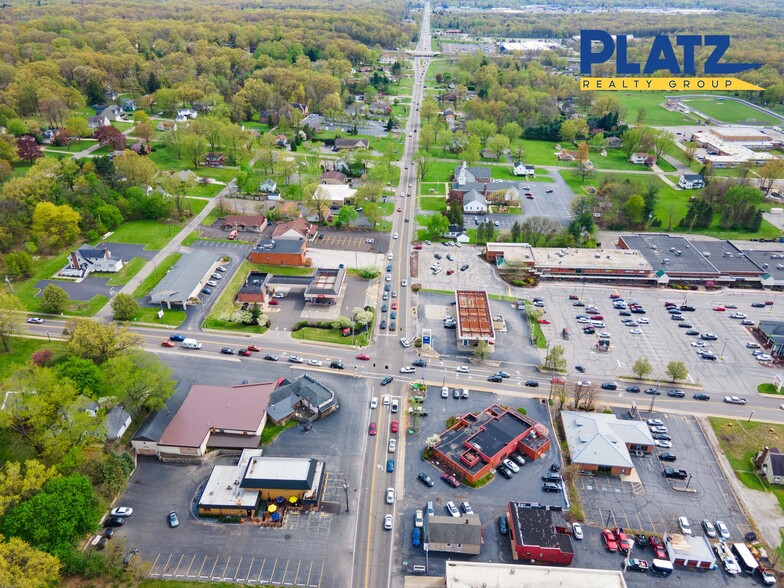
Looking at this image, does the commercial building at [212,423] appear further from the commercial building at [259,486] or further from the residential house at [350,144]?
the residential house at [350,144]

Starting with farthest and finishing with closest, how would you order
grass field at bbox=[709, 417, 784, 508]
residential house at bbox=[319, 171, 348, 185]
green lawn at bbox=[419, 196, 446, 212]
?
residential house at bbox=[319, 171, 348, 185] < green lawn at bbox=[419, 196, 446, 212] < grass field at bbox=[709, 417, 784, 508]

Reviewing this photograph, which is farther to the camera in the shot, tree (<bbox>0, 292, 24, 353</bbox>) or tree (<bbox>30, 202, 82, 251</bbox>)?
tree (<bbox>30, 202, 82, 251</bbox>)

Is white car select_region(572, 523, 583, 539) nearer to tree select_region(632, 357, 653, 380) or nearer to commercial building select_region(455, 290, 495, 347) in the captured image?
tree select_region(632, 357, 653, 380)

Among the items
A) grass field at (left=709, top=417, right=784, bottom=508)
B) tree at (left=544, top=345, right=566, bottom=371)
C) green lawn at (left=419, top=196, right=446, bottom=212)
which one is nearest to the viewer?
grass field at (left=709, top=417, right=784, bottom=508)

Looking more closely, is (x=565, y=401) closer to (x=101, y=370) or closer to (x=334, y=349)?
(x=334, y=349)

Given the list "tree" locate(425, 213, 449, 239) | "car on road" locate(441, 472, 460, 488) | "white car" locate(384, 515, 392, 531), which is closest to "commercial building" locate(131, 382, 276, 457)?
"white car" locate(384, 515, 392, 531)

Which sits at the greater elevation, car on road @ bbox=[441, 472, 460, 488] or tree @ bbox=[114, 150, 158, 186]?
tree @ bbox=[114, 150, 158, 186]

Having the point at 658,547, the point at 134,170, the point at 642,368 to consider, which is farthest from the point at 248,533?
the point at 134,170

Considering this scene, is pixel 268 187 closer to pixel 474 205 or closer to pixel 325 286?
pixel 325 286
